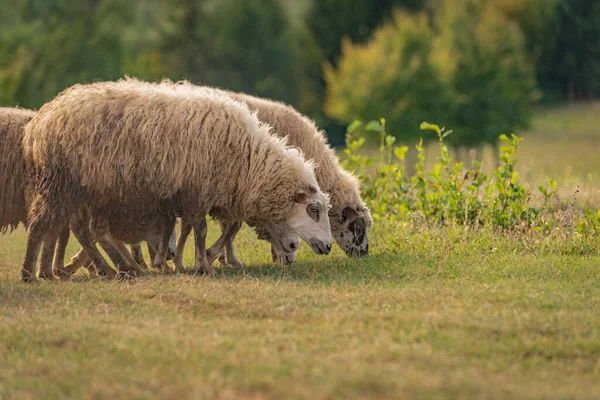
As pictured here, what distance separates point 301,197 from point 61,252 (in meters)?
2.63

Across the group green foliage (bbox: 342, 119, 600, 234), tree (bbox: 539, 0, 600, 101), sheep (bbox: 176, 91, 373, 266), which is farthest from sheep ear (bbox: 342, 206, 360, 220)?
tree (bbox: 539, 0, 600, 101)

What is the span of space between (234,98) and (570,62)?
4847cm

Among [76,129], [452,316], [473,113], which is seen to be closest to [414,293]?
[452,316]

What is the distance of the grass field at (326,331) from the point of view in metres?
5.51

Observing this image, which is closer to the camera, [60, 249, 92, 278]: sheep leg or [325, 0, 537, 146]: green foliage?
[60, 249, 92, 278]: sheep leg

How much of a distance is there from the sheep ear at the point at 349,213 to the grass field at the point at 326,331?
3.24 ft

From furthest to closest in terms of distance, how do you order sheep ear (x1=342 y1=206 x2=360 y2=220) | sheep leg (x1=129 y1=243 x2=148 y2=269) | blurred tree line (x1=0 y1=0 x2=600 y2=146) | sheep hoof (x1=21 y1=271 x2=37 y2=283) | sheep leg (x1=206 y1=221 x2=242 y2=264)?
blurred tree line (x1=0 y1=0 x2=600 y2=146)
sheep leg (x1=129 y1=243 x2=148 y2=269)
sheep ear (x1=342 y1=206 x2=360 y2=220)
sheep leg (x1=206 y1=221 x2=242 y2=264)
sheep hoof (x1=21 y1=271 x2=37 y2=283)

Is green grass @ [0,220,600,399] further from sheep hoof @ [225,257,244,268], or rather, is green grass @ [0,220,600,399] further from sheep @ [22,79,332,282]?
sheep hoof @ [225,257,244,268]

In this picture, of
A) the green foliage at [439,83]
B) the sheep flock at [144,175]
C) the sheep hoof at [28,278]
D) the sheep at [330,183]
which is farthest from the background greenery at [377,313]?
the green foliage at [439,83]

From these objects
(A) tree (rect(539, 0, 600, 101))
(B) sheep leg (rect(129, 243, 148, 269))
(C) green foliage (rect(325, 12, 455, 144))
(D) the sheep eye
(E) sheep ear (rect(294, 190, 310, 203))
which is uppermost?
(A) tree (rect(539, 0, 600, 101))

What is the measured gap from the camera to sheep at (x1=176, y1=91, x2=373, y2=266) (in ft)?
35.8

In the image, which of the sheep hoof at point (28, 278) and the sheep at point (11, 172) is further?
the sheep at point (11, 172)

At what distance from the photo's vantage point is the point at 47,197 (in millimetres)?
9492

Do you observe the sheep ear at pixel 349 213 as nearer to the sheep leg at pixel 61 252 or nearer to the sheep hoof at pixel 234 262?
the sheep hoof at pixel 234 262
